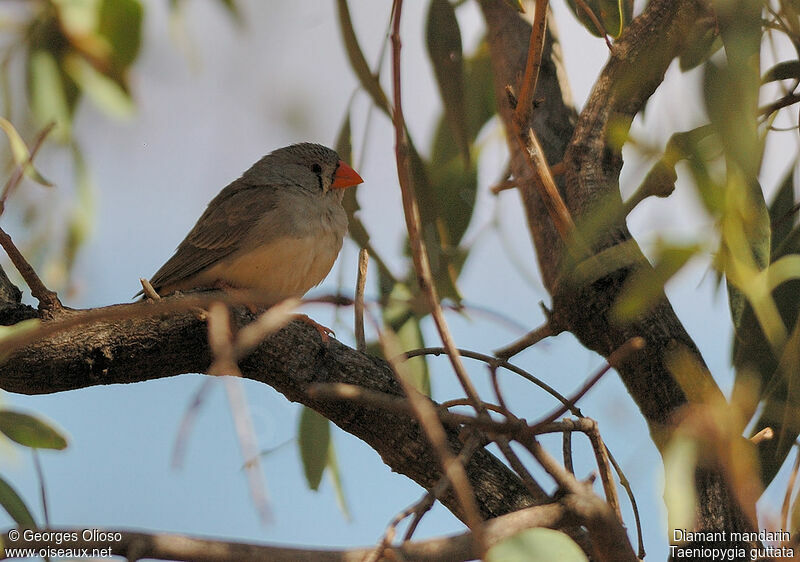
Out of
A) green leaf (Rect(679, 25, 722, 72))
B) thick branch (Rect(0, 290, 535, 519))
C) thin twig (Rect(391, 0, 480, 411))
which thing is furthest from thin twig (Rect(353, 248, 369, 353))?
green leaf (Rect(679, 25, 722, 72))

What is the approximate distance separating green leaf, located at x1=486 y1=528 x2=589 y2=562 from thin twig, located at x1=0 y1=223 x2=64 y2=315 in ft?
3.91

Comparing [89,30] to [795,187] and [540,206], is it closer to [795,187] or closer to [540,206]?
[540,206]

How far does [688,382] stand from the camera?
2.13 meters

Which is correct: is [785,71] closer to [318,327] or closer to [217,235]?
[318,327]

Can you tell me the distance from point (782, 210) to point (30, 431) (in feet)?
7.21

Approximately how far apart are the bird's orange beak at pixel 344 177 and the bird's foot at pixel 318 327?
0.90 m

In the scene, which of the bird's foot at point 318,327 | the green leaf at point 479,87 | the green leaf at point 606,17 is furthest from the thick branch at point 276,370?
the green leaf at point 479,87

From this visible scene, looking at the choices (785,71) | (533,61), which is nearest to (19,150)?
(533,61)

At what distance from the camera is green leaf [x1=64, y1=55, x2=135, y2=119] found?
263 cm

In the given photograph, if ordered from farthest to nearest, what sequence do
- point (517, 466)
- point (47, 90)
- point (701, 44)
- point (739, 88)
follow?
point (47, 90), point (701, 44), point (739, 88), point (517, 466)

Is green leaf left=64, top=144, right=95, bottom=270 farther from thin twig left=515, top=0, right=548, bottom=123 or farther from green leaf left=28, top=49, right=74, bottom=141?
thin twig left=515, top=0, right=548, bottom=123

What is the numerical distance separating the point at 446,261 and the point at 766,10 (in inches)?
47.1

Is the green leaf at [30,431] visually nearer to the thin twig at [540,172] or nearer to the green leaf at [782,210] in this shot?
the thin twig at [540,172]

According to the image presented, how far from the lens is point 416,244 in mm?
1316
